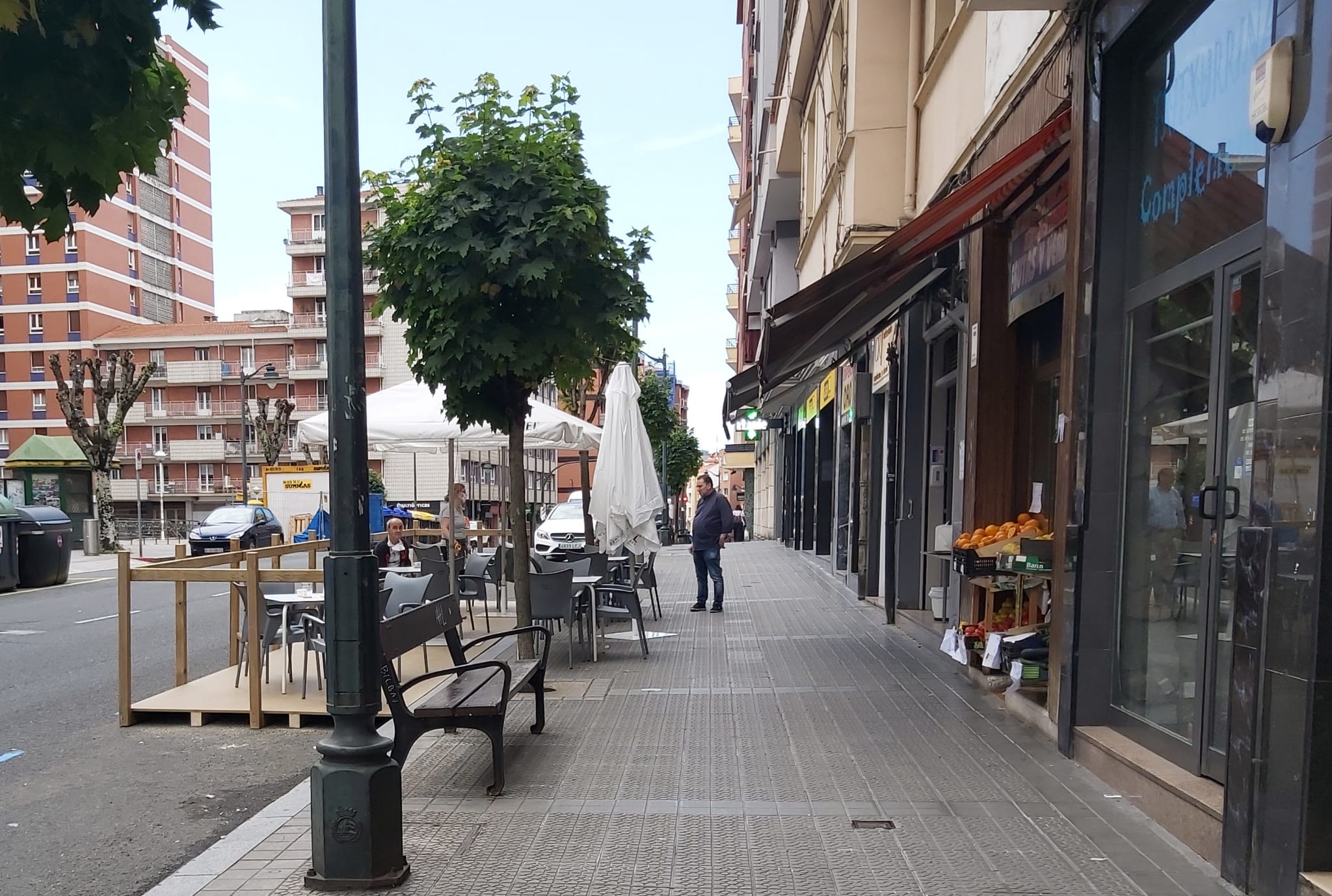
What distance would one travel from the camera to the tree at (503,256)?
7066mm

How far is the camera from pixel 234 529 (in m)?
27.7

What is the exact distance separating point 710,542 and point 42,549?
43.9 feet

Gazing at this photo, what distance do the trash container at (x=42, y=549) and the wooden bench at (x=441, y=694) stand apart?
51.4 ft

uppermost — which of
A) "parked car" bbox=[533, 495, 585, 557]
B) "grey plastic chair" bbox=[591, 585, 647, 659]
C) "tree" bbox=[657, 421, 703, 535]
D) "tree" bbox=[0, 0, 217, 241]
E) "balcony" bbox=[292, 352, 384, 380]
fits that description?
"balcony" bbox=[292, 352, 384, 380]

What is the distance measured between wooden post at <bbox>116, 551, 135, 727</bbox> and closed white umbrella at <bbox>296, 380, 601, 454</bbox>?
220 centimetres

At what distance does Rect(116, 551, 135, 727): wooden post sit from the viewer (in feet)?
22.4

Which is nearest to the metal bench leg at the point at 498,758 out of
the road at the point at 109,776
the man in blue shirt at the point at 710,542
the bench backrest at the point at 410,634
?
the bench backrest at the point at 410,634

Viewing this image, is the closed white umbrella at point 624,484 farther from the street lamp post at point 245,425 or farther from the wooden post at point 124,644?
the street lamp post at point 245,425

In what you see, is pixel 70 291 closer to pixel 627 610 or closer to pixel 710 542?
pixel 710 542

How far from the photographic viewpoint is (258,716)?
698cm

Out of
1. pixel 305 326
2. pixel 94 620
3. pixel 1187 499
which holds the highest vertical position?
pixel 305 326

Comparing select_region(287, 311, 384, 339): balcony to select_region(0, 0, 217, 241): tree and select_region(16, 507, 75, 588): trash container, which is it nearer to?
select_region(16, 507, 75, 588): trash container

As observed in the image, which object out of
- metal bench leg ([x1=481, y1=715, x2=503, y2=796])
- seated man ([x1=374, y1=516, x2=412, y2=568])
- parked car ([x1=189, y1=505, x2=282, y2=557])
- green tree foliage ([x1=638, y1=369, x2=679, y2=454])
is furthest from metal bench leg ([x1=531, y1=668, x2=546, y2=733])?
green tree foliage ([x1=638, y1=369, x2=679, y2=454])

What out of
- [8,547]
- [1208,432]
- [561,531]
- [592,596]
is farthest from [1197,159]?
[8,547]
